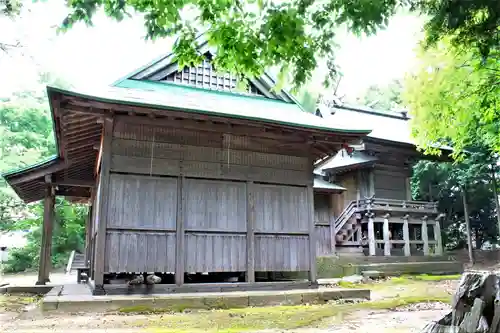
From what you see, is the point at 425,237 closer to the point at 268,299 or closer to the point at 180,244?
the point at 268,299

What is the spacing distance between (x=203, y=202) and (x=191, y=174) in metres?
0.77

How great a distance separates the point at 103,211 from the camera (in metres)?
9.80

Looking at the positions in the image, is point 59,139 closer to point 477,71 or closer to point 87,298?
point 87,298

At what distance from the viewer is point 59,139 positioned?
11758mm

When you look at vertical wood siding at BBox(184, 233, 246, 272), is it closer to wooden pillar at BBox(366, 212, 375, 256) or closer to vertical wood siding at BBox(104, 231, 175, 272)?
vertical wood siding at BBox(104, 231, 175, 272)

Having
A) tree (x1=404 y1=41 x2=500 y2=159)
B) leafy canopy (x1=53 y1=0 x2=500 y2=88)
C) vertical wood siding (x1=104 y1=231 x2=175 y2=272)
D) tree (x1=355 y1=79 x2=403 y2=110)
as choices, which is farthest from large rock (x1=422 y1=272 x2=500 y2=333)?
tree (x1=355 y1=79 x2=403 y2=110)

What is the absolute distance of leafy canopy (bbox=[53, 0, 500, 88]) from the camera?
4930mm

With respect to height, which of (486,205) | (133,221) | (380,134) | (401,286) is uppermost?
(380,134)

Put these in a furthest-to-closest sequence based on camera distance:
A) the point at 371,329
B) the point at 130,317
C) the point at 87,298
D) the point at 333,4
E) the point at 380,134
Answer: the point at 380,134 → the point at 87,298 → the point at 130,317 → the point at 371,329 → the point at 333,4

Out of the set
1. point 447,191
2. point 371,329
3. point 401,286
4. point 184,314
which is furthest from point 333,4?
point 447,191

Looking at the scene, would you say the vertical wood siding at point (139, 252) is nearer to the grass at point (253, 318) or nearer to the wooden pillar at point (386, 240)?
the grass at point (253, 318)

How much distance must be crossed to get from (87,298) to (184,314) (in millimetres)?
2129

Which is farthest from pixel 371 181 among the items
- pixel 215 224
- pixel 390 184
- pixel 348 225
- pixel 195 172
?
pixel 195 172

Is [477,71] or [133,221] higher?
[477,71]
